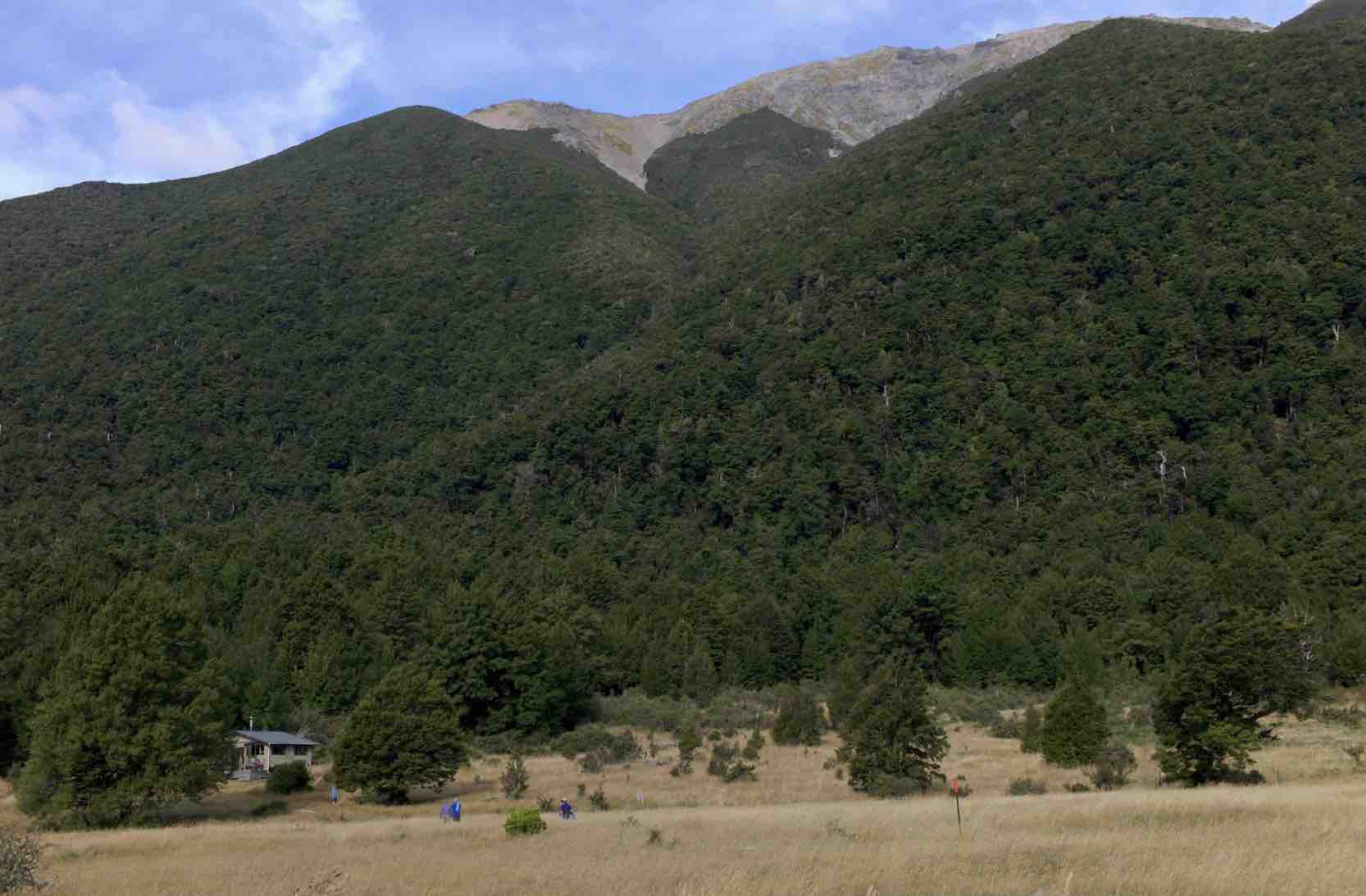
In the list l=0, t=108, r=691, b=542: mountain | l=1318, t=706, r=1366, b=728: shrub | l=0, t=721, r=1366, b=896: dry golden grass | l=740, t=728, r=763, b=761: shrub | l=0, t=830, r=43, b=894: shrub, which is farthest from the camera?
l=0, t=108, r=691, b=542: mountain

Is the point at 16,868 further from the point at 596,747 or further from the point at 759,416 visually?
the point at 759,416

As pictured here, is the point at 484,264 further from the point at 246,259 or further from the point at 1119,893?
the point at 1119,893

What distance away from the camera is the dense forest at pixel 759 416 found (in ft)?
226

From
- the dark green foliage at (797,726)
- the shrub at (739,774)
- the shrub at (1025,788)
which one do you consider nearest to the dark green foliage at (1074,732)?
the shrub at (1025,788)

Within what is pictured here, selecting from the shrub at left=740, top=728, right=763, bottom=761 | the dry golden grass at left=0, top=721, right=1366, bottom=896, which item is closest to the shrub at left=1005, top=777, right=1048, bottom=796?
the dry golden grass at left=0, top=721, right=1366, bottom=896

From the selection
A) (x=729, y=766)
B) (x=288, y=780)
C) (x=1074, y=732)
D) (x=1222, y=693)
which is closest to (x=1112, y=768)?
(x=1074, y=732)

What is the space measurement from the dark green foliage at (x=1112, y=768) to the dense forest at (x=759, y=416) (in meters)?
23.1

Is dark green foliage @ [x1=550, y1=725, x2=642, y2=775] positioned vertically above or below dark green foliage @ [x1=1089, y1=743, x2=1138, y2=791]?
below

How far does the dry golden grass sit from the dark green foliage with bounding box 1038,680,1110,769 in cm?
380

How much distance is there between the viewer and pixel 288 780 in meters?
39.8

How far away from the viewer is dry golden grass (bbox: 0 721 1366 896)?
44.8 feet

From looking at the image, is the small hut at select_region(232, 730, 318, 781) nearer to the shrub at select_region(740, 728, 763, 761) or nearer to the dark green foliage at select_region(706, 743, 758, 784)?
the dark green foliage at select_region(706, 743, 758, 784)

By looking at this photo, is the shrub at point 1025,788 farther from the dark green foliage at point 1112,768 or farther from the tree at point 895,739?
the tree at point 895,739

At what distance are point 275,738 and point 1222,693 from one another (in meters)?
38.0
